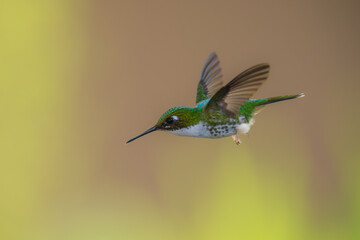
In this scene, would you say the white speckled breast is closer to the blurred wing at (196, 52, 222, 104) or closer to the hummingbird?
the hummingbird

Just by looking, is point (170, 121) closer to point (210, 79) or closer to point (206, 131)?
point (206, 131)

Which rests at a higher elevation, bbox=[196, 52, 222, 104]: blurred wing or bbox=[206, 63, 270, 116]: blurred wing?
bbox=[196, 52, 222, 104]: blurred wing

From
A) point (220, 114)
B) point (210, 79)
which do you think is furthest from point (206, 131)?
point (210, 79)

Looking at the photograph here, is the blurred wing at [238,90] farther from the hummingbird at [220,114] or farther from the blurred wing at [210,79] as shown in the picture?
the blurred wing at [210,79]

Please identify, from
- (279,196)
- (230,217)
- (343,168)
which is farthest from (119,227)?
(343,168)

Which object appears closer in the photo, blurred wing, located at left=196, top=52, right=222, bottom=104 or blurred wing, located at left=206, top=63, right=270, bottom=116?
blurred wing, located at left=206, top=63, right=270, bottom=116

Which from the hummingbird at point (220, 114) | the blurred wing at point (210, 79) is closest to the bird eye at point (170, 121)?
the hummingbird at point (220, 114)

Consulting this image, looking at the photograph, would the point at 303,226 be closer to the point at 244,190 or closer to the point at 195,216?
the point at 244,190

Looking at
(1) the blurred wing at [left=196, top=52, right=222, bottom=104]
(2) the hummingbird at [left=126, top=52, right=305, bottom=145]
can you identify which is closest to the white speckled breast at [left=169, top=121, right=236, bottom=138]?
(2) the hummingbird at [left=126, top=52, right=305, bottom=145]
